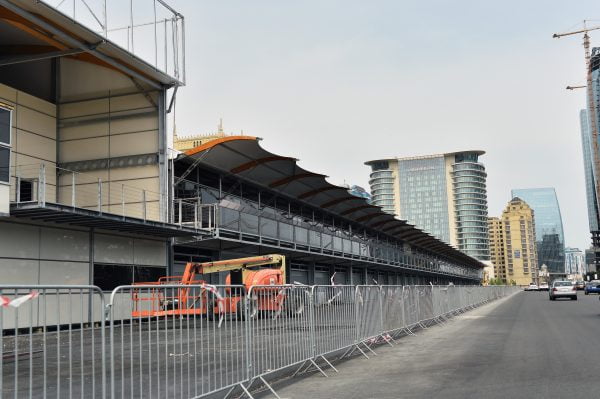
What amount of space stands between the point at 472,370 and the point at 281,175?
23846 millimetres

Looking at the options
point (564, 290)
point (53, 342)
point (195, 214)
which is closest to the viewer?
point (53, 342)

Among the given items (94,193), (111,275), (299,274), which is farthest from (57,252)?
(299,274)

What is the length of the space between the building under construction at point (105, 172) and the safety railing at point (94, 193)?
2.2 inches

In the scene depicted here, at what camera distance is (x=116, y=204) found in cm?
2538

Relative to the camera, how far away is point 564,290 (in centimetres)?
4156

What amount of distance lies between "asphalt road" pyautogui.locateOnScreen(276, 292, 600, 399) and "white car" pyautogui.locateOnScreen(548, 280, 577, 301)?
2873 centimetres

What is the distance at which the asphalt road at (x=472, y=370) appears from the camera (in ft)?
24.8

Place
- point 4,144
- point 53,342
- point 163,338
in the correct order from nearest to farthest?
point 53,342
point 163,338
point 4,144

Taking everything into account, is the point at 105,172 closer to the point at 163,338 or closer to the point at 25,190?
the point at 25,190

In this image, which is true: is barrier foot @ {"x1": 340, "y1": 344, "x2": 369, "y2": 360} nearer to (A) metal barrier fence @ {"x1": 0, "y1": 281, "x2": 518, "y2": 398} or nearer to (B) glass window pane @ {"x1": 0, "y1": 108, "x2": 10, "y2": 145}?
(A) metal barrier fence @ {"x1": 0, "y1": 281, "x2": 518, "y2": 398}

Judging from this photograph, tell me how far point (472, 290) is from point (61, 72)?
2389 centimetres

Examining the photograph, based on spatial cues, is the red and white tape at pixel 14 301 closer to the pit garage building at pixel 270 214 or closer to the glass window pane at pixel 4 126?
the glass window pane at pixel 4 126

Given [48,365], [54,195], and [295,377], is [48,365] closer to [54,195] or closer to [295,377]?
[295,377]

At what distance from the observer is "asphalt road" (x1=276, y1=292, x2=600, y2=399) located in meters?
7.56
